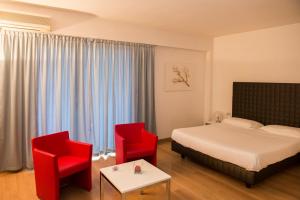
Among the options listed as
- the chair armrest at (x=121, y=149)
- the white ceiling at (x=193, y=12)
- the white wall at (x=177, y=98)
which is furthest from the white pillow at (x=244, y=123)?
the chair armrest at (x=121, y=149)

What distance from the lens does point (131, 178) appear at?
2551 millimetres

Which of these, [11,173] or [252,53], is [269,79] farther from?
[11,173]

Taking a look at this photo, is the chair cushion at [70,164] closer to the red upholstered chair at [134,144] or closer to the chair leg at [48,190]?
the chair leg at [48,190]

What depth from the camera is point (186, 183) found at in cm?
330

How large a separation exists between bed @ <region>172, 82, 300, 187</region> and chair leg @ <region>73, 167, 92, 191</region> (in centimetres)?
181

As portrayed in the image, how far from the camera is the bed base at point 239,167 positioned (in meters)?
3.08

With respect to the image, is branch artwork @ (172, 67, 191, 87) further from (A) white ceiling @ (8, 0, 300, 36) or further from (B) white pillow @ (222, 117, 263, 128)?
(B) white pillow @ (222, 117, 263, 128)

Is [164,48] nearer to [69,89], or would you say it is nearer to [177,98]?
[177,98]

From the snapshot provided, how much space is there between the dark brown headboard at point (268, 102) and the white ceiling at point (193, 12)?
1248 mm

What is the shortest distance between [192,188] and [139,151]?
94 cm

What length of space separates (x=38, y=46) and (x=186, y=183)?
3172 millimetres

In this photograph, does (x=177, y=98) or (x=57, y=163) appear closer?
(x=57, y=163)

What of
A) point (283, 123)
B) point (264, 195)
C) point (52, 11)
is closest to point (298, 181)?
point (264, 195)

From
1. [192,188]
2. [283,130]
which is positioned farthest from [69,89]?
[283,130]
